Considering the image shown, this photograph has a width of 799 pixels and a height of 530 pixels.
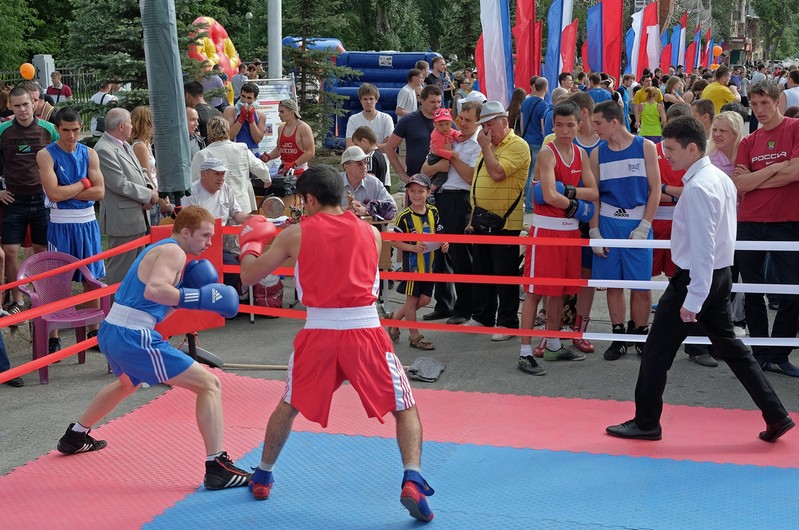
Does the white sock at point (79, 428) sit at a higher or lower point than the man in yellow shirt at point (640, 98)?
lower

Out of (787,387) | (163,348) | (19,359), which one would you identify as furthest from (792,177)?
(19,359)

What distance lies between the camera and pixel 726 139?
7.62 metres

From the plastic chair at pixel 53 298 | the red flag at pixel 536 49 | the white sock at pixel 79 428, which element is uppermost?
the red flag at pixel 536 49

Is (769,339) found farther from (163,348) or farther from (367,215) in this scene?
(163,348)

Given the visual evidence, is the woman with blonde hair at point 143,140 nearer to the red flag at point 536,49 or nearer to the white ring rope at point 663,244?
the white ring rope at point 663,244

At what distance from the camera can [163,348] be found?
17.1ft

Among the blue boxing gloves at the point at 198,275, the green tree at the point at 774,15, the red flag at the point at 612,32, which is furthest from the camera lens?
the green tree at the point at 774,15

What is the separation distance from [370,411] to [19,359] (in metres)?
4.39

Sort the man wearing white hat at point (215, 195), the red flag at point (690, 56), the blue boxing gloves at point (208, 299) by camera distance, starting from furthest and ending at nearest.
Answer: the red flag at point (690, 56)
the man wearing white hat at point (215, 195)
the blue boxing gloves at point (208, 299)

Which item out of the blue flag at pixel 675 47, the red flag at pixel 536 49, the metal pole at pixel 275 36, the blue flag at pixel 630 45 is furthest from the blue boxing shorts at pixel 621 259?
the blue flag at pixel 675 47

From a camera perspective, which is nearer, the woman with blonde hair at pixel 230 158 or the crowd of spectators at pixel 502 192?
the crowd of spectators at pixel 502 192

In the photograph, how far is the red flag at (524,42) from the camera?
1298cm

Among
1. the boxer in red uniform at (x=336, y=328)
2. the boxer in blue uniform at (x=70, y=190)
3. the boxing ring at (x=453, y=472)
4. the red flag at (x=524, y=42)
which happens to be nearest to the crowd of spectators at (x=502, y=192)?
the boxer in blue uniform at (x=70, y=190)

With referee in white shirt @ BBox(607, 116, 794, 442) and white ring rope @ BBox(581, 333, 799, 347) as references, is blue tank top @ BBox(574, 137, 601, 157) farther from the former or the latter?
referee in white shirt @ BBox(607, 116, 794, 442)
